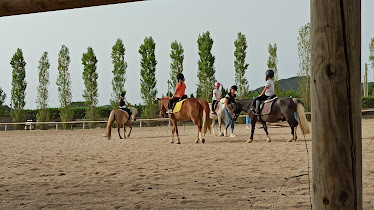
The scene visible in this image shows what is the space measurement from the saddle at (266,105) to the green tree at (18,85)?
26.2 metres

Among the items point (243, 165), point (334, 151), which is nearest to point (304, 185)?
point (243, 165)

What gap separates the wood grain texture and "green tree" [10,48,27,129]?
103 feet

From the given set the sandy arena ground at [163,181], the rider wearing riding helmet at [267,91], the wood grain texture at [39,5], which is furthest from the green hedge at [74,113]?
the wood grain texture at [39,5]

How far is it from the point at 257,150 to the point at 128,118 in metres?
7.47

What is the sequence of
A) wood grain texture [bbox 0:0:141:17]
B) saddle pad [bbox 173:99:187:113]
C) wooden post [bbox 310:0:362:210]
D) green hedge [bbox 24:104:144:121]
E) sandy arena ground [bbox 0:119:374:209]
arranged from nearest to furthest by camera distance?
wooden post [bbox 310:0:362:210], wood grain texture [bbox 0:0:141:17], sandy arena ground [bbox 0:119:374:209], saddle pad [bbox 173:99:187:113], green hedge [bbox 24:104:144:121]

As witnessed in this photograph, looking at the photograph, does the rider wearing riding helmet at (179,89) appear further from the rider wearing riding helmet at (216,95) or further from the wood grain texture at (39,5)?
the wood grain texture at (39,5)

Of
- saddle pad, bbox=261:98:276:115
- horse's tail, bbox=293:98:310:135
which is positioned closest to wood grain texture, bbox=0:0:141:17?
horse's tail, bbox=293:98:310:135

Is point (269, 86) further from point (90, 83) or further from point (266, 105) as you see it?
point (90, 83)

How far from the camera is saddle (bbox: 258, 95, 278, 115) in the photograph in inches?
436

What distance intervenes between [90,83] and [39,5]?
3021 cm

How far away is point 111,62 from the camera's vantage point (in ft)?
107

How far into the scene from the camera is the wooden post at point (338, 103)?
2068mm

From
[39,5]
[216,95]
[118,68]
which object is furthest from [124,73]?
[39,5]

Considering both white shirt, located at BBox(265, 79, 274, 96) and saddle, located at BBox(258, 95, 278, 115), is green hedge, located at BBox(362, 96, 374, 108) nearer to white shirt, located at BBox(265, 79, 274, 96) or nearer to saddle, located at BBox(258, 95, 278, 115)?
saddle, located at BBox(258, 95, 278, 115)
